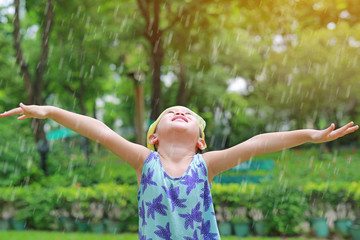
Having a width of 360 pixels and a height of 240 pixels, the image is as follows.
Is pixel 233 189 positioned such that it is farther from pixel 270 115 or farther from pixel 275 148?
pixel 270 115

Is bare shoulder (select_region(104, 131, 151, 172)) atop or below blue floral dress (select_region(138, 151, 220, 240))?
atop

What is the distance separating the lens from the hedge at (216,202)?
26.6 feet

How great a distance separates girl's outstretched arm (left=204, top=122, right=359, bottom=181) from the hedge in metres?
5.57

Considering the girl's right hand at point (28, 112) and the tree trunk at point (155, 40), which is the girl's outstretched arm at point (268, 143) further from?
the tree trunk at point (155, 40)

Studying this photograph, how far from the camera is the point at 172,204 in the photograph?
262 cm

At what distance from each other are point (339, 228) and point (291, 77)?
17.4 meters

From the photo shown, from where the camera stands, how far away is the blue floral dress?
8.52 feet

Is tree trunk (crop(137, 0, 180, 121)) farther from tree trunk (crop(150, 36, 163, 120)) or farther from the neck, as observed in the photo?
the neck

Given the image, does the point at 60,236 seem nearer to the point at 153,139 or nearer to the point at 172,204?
the point at 153,139

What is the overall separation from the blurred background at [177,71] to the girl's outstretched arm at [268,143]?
563 cm

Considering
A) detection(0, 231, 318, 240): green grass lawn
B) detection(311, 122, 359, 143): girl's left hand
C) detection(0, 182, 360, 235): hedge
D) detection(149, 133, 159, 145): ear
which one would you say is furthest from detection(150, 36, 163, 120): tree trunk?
detection(311, 122, 359, 143): girl's left hand

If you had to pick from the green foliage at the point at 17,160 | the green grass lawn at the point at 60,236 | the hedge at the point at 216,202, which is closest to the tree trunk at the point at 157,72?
the green foliage at the point at 17,160

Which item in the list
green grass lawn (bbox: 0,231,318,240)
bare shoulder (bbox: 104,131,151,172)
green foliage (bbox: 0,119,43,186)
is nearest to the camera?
bare shoulder (bbox: 104,131,151,172)

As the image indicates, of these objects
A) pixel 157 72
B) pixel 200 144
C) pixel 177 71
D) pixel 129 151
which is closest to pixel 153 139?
pixel 129 151
